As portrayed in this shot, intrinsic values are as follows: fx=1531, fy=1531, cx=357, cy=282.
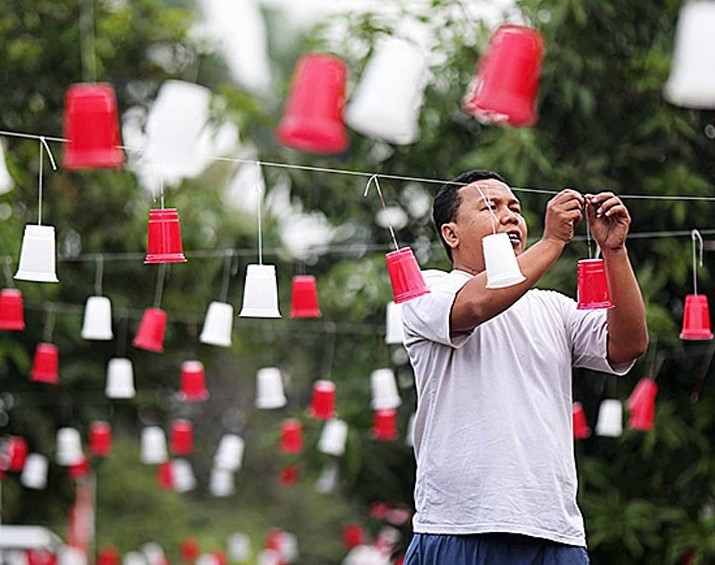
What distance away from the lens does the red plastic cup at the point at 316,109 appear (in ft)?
12.7

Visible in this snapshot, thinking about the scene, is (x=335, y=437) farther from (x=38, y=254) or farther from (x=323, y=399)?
(x=38, y=254)

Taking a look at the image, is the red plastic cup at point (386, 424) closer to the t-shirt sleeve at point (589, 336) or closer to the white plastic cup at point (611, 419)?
the white plastic cup at point (611, 419)

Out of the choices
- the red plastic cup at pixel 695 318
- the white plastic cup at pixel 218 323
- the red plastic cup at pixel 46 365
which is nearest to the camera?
the red plastic cup at pixel 695 318

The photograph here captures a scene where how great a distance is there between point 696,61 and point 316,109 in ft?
3.28

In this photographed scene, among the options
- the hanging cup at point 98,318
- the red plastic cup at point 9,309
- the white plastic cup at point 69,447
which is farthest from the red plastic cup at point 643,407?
the white plastic cup at point 69,447

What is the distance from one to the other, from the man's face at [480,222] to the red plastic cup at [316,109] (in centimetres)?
36

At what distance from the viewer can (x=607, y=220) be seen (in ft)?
12.2

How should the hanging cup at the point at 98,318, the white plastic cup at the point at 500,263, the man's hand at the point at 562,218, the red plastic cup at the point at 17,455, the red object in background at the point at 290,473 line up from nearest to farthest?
1. the white plastic cup at the point at 500,263
2. the man's hand at the point at 562,218
3. the hanging cup at the point at 98,318
4. the red object in background at the point at 290,473
5. the red plastic cup at the point at 17,455

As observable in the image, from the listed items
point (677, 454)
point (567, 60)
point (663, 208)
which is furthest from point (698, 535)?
point (567, 60)

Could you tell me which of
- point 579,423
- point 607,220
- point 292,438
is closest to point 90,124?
point 607,220

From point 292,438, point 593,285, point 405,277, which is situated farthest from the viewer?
point 292,438

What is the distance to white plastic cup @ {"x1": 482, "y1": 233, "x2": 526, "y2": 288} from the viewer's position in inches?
138

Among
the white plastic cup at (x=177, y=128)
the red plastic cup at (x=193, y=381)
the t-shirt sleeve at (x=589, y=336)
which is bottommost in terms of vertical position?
the red plastic cup at (x=193, y=381)

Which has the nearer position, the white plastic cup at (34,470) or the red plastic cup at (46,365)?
the red plastic cup at (46,365)
